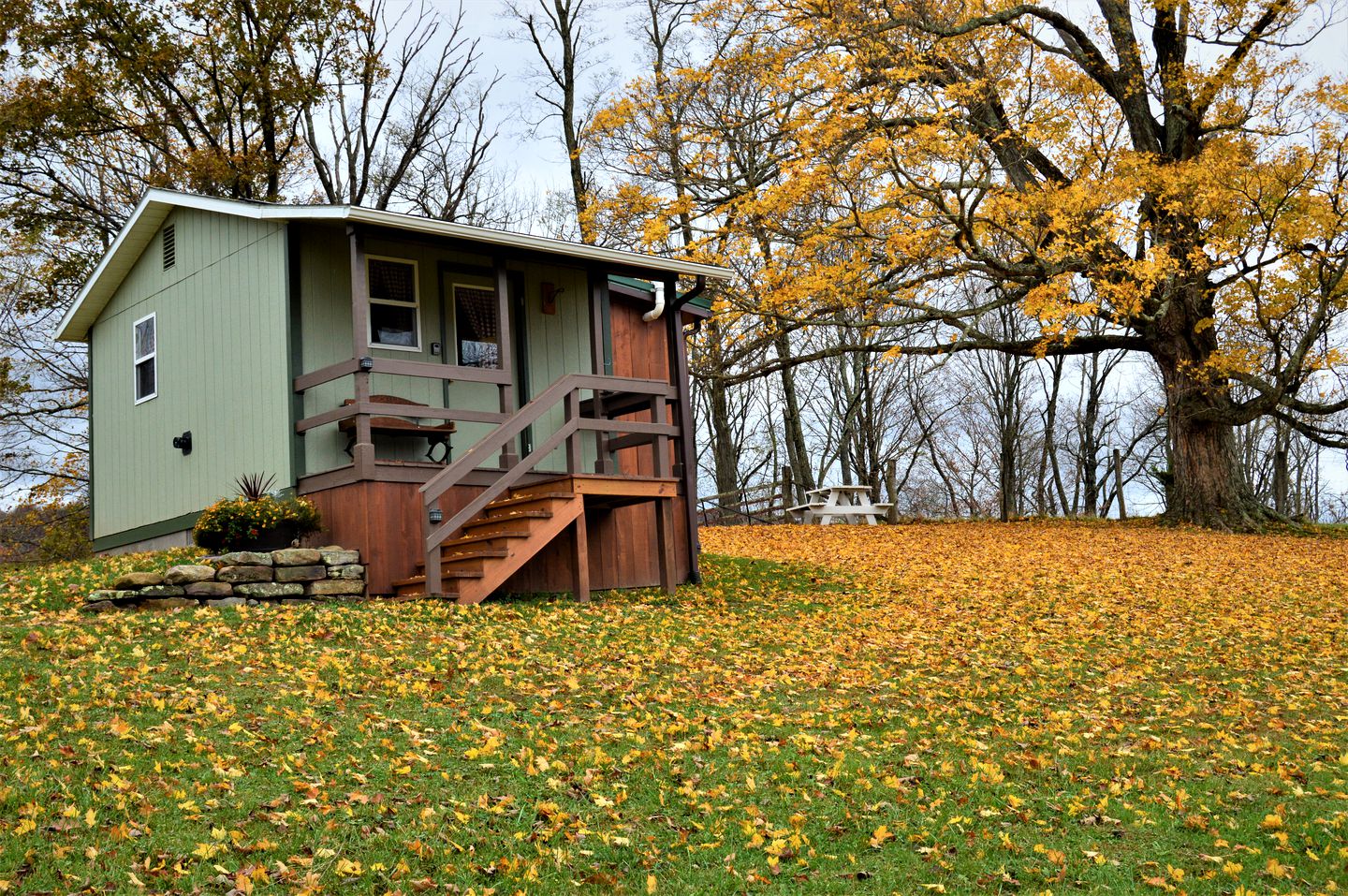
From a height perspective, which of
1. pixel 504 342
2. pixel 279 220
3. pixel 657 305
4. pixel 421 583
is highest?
pixel 279 220

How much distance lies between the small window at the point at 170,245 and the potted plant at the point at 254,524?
4.66 metres

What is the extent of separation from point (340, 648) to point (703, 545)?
11.4 m

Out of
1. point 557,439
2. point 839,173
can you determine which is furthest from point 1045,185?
point 557,439

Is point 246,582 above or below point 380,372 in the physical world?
below

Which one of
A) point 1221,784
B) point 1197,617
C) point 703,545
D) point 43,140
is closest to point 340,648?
point 1221,784

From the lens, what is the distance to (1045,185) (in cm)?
1959

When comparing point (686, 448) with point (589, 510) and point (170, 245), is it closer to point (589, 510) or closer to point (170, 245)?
point (589, 510)

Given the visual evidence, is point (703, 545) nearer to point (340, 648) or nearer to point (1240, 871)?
point (340, 648)

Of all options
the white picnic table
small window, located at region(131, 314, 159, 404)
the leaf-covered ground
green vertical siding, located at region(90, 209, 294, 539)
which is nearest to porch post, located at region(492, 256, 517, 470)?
the leaf-covered ground

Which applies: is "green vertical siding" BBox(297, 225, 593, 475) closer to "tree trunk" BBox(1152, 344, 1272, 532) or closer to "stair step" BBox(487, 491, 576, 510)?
"stair step" BBox(487, 491, 576, 510)

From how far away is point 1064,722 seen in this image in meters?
8.64

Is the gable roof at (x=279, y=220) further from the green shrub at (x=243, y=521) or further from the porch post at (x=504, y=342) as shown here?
the green shrub at (x=243, y=521)

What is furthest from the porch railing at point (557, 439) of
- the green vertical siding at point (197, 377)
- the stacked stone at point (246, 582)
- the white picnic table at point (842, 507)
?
the white picnic table at point (842, 507)

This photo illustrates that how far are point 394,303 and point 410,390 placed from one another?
1035mm
